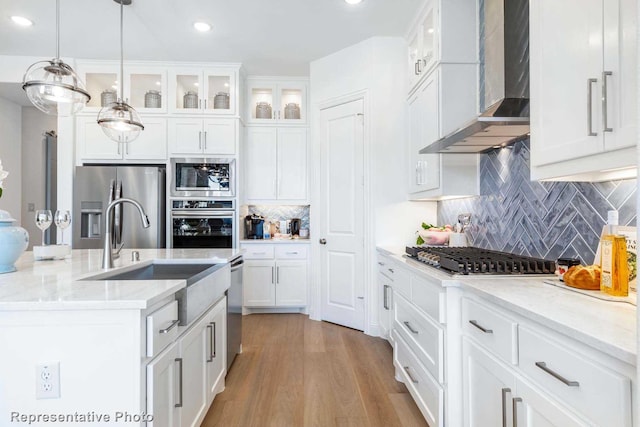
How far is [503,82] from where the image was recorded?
1.93 metres

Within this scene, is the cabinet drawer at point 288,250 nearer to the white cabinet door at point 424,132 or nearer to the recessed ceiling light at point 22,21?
the white cabinet door at point 424,132

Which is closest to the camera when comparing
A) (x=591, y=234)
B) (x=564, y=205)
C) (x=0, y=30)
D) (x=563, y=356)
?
(x=563, y=356)

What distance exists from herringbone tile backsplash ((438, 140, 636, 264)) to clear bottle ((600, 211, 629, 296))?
0.64 ft

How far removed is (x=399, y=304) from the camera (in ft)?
7.86

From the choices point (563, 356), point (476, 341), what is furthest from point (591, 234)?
point (563, 356)

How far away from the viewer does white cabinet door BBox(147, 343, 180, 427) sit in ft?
4.00

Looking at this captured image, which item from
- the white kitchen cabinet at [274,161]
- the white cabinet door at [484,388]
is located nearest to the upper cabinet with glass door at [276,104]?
the white kitchen cabinet at [274,161]

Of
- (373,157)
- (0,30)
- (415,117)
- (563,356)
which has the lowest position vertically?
(563,356)

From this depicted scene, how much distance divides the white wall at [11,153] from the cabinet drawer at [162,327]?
4732 millimetres

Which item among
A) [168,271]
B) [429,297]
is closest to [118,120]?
[168,271]

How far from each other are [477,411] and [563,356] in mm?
674

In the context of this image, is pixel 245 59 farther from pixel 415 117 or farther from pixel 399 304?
pixel 399 304

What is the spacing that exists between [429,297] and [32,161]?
226 inches

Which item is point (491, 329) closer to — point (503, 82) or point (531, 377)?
point (531, 377)
